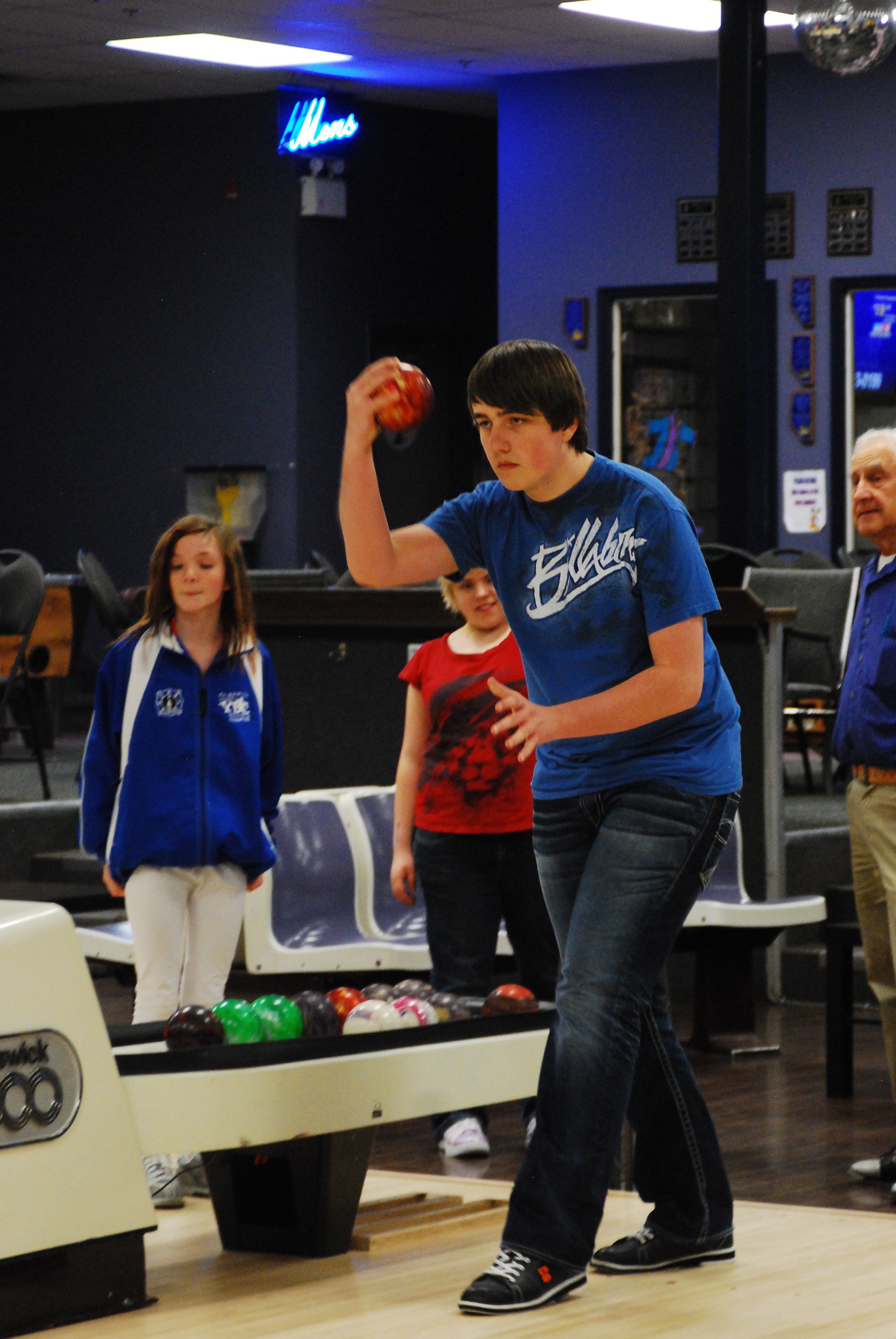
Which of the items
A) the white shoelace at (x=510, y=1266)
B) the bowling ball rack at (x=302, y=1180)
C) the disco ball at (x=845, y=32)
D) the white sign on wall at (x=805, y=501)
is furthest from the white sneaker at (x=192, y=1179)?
the white sign on wall at (x=805, y=501)

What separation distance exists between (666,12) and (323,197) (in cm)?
404

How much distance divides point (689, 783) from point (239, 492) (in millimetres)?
12675

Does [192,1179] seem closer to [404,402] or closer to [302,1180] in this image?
[302,1180]

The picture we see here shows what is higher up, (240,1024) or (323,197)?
(323,197)

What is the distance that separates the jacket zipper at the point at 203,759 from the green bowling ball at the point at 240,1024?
0.69 metres

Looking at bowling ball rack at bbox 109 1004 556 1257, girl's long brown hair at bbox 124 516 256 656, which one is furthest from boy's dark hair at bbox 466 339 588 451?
girl's long brown hair at bbox 124 516 256 656

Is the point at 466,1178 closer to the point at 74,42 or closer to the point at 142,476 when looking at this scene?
the point at 74,42

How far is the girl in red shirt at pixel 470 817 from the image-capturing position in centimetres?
479

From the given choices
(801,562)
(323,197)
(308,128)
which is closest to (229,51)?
(308,128)

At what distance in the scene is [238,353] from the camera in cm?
1565

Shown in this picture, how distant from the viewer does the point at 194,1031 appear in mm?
3602

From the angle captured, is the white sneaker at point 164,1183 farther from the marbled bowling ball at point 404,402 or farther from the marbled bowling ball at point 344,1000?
the marbled bowling ball at point 404,402

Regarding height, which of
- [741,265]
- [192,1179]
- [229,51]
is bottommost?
[192,1179]

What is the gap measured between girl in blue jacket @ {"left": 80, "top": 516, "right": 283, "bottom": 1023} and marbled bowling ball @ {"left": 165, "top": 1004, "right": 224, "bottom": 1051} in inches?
28.9
